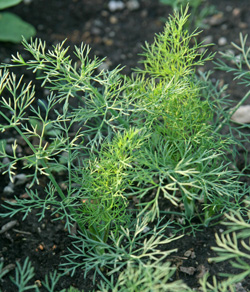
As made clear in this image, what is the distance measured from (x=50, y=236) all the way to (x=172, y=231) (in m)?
0.46

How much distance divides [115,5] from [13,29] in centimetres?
66

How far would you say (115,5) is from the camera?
9.18 feet

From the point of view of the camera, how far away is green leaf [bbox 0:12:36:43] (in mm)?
2469

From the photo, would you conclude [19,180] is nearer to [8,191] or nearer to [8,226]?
[8,191]

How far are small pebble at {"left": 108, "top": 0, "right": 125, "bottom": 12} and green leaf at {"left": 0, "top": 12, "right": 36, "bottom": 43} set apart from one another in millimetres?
534

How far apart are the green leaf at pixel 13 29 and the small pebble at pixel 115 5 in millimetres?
534

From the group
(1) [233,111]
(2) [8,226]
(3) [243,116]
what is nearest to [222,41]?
→ (3) [243,116]

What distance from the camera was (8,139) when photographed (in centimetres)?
204

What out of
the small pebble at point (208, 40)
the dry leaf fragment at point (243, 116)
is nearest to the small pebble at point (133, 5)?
the small pebble at point (208, 40)

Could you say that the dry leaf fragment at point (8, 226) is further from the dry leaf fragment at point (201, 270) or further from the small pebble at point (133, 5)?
the small pebble at point (133, 5)

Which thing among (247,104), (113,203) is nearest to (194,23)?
(247,104)

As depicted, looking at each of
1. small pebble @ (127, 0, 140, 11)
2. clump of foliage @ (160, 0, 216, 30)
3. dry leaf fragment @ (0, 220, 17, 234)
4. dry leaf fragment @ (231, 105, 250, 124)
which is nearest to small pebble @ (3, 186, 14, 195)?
dry leaf fragment @ (0, 220, 17, 234)

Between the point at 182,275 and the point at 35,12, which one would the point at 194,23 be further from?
the point at 182,275

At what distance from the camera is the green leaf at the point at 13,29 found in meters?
2.47
